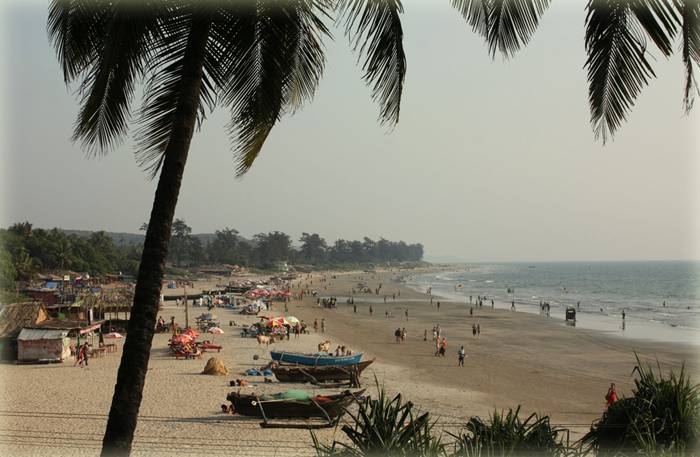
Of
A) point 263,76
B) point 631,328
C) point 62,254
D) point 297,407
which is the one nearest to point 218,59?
point 263,76

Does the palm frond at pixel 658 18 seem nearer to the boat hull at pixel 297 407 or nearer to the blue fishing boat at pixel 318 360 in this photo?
the boat hull at pixel 297 407

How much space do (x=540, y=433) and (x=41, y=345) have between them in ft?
72.2

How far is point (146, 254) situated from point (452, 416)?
13.6 meters

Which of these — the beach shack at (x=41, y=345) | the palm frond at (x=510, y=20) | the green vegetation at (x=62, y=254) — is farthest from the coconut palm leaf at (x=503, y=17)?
the green vegetation at (x=62, y=254)

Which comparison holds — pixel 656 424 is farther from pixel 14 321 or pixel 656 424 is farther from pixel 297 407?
pixel 14 321

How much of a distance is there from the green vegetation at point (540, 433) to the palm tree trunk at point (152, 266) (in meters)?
1.44

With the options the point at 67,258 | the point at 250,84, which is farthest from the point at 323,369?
the point at 67,258

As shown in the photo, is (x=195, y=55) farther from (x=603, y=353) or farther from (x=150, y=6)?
(x=603, y=353)

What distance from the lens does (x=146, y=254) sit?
171 inches

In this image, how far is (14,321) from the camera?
76.0ft

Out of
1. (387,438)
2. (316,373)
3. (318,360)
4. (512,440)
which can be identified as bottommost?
(316,373)

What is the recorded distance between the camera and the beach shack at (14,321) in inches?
861

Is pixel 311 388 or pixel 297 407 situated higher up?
pixel 297 407

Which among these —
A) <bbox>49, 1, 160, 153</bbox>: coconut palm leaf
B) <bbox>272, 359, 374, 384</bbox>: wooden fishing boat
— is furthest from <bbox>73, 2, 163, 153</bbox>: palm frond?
<bbox>272, 359, 374, 384</bbox>: wooden fishing boat
